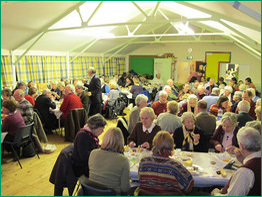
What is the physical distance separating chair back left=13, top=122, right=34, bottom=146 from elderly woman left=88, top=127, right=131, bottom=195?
7.94 feet

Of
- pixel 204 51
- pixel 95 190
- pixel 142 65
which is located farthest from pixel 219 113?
pixel 142 65

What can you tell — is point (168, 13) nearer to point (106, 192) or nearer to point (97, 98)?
point (97, 98)

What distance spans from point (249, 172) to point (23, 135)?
375 cm

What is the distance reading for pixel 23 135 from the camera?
4418 mm

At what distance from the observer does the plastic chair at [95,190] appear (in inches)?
85.0

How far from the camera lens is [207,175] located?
2.61m

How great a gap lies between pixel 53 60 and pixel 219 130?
7505 mm

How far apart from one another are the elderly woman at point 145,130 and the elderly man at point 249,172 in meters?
1.35

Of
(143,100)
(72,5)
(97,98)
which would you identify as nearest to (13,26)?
(72,5)

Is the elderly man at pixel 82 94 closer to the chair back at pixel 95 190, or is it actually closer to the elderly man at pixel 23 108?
the elderly man at pixel 23 108

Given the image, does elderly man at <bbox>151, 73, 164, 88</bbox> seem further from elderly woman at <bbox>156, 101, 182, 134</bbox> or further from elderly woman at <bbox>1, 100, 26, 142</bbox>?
elderly woman at <bbox>1, 100, 26, 142</bbox>

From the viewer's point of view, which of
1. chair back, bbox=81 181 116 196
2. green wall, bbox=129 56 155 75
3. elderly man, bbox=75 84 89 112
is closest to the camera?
chair back, bbox=81 181 116 196

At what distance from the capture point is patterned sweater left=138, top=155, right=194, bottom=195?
218 cm

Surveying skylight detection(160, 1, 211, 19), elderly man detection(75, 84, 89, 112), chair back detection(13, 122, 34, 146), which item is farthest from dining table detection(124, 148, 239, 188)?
skylight detection(160, 1, 211, 19)
